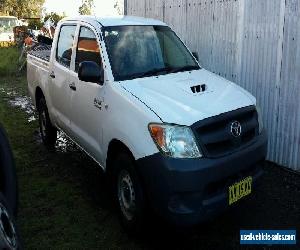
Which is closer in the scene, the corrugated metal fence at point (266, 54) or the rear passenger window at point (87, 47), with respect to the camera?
the rear passenger window at point (87, 47)

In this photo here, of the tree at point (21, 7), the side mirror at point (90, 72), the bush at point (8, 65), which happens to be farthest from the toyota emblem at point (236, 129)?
the tree at point (21, 7)

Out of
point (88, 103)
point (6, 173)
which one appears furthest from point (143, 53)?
point (6, 173)

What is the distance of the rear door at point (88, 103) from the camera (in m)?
4.34

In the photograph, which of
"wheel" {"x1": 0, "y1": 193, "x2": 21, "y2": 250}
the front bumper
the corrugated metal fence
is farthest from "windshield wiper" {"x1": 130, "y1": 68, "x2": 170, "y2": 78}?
"wheel" {"x1": 0, "y1": 193, "x2": 21, "y2": 250}

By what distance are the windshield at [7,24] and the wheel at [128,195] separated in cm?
3293

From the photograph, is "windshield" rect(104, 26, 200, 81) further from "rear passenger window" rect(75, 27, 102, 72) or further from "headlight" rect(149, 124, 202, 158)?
"headlight" rect(149, 124, 202, 158)

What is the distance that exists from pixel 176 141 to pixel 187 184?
38cm

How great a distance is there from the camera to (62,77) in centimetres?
540

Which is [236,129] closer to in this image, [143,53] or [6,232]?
[143,53]

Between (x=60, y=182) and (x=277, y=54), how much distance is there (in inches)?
137

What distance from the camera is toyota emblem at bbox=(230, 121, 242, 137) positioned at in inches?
144

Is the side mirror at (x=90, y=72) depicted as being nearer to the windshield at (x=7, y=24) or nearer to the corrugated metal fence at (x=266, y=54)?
the corrugated metal fence at (x=266, y=54)

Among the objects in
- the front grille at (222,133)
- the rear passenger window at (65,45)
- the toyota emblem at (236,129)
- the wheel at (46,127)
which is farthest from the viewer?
the wheel at (46,127)

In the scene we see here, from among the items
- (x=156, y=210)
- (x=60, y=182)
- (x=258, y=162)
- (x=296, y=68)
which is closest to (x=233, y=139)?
(x=258, y=162)
